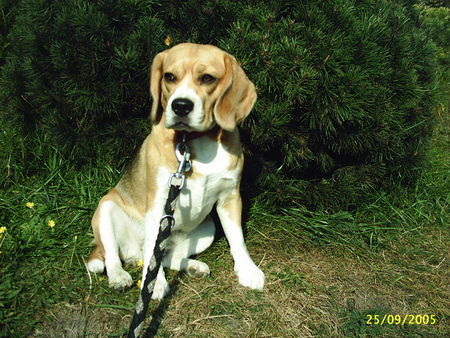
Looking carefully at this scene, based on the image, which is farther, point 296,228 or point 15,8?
point 15,8

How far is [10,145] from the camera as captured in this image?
12.4 ft

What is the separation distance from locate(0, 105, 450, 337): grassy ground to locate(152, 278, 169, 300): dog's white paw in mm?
63

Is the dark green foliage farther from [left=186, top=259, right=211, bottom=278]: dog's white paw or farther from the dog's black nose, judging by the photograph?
[left=186, top=259, right=211, bottom=278]: dog's white paw

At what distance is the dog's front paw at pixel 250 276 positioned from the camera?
108 inches

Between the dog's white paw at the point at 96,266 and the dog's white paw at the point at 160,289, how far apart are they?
0.41m

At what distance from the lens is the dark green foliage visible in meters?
2.97

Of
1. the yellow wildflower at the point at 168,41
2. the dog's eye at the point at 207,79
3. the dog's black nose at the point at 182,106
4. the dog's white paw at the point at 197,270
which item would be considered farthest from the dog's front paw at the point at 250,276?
the yellow wildflower at the point at 168,41

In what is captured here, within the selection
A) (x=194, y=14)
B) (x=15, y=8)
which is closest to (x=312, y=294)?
(x=194, y=14)

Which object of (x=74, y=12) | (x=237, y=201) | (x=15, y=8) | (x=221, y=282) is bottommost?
(x=221, y=282)

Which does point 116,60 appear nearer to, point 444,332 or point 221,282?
point 221,282

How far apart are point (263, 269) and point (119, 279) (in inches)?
40.1

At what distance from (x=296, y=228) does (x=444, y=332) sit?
129 centimetres
